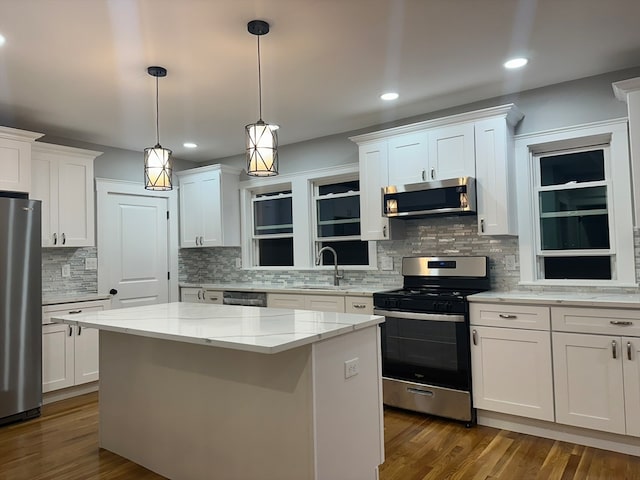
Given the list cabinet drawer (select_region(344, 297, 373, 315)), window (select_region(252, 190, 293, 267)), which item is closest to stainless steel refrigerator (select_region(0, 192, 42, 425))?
window (select_region(252, 190, 293, 267))

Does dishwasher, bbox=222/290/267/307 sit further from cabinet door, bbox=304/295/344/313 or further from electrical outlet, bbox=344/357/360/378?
electrical outlet, bbox=344/357/360/378

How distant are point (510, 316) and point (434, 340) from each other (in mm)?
594

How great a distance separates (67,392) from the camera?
4352 millimetres

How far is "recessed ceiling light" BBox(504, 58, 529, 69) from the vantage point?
3.09 meters

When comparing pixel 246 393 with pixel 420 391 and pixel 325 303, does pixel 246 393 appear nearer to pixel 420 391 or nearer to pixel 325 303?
pixel 420 391

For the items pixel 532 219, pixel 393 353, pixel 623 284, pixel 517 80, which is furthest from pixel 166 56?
pixel 623 284

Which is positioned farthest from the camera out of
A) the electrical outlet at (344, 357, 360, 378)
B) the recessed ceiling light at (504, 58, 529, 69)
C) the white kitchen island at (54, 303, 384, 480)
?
the recessed ceiling light at (504, 58, 529, 69)

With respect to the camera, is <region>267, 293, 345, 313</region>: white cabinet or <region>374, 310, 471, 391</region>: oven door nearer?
<region>374, 310, 471, 391</region>: oven door

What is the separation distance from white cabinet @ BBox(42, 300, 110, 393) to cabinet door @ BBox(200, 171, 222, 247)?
1.42 meters

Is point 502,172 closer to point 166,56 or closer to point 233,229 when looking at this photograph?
point 166,56

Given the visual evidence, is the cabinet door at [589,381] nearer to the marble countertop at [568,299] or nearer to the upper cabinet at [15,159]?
the marble countertop at [568,299]

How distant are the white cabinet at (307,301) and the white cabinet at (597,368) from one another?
177cm

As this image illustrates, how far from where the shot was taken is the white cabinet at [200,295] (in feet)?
17.1

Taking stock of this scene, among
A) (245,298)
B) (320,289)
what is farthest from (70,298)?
(320,289)
